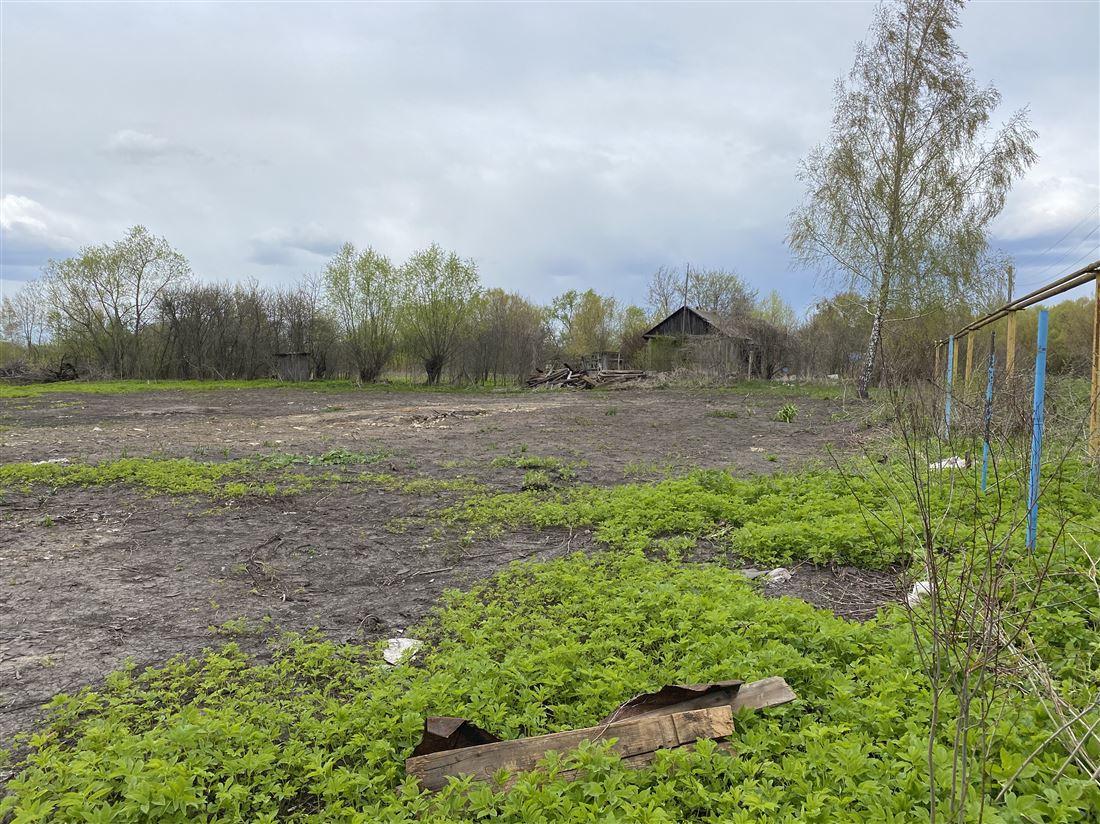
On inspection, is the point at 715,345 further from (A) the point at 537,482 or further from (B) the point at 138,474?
(B) the point at 138,474

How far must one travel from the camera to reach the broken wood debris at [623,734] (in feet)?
7.61

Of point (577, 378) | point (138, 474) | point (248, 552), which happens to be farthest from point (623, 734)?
point (577, 378)

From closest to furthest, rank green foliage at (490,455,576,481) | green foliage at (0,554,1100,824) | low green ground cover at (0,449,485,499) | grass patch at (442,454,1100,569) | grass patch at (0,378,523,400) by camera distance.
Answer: green foliage at (0,554,1100,824) → grass patch at (442,454,1100,569) → low green ground cover at (0,449,485,499) → green foliage at (490,455,576,481) → grass patch at (0,378,523,400)

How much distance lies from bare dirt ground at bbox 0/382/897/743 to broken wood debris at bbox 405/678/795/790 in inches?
58.3

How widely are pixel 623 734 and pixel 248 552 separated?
4.08 metres

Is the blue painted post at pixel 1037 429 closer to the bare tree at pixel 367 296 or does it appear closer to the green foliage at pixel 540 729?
the green foliage at pixel 540 729

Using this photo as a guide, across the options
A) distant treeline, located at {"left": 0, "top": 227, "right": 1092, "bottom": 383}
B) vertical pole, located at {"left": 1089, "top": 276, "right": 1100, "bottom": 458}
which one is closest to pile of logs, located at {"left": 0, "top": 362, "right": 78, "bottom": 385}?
distant treeline, located at {"left": 0, "top": 227, "right": 1092, "bottom": 383}

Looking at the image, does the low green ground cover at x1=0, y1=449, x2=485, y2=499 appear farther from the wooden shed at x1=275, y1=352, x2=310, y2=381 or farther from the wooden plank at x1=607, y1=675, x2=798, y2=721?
the wooden shed at x1=275, y1=352, x2=310, y2=381

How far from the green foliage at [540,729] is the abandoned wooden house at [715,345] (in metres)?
30.8

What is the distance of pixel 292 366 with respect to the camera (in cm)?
3703

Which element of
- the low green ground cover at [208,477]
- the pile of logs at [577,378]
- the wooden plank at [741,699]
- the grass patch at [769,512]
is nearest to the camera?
the wooden plank at [741,699]

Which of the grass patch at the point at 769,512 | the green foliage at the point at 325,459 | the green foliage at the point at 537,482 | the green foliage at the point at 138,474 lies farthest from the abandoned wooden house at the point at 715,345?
the green foliage at the point at 138,474

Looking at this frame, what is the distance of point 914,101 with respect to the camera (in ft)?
66.6

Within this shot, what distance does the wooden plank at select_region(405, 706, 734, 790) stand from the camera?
231cm
